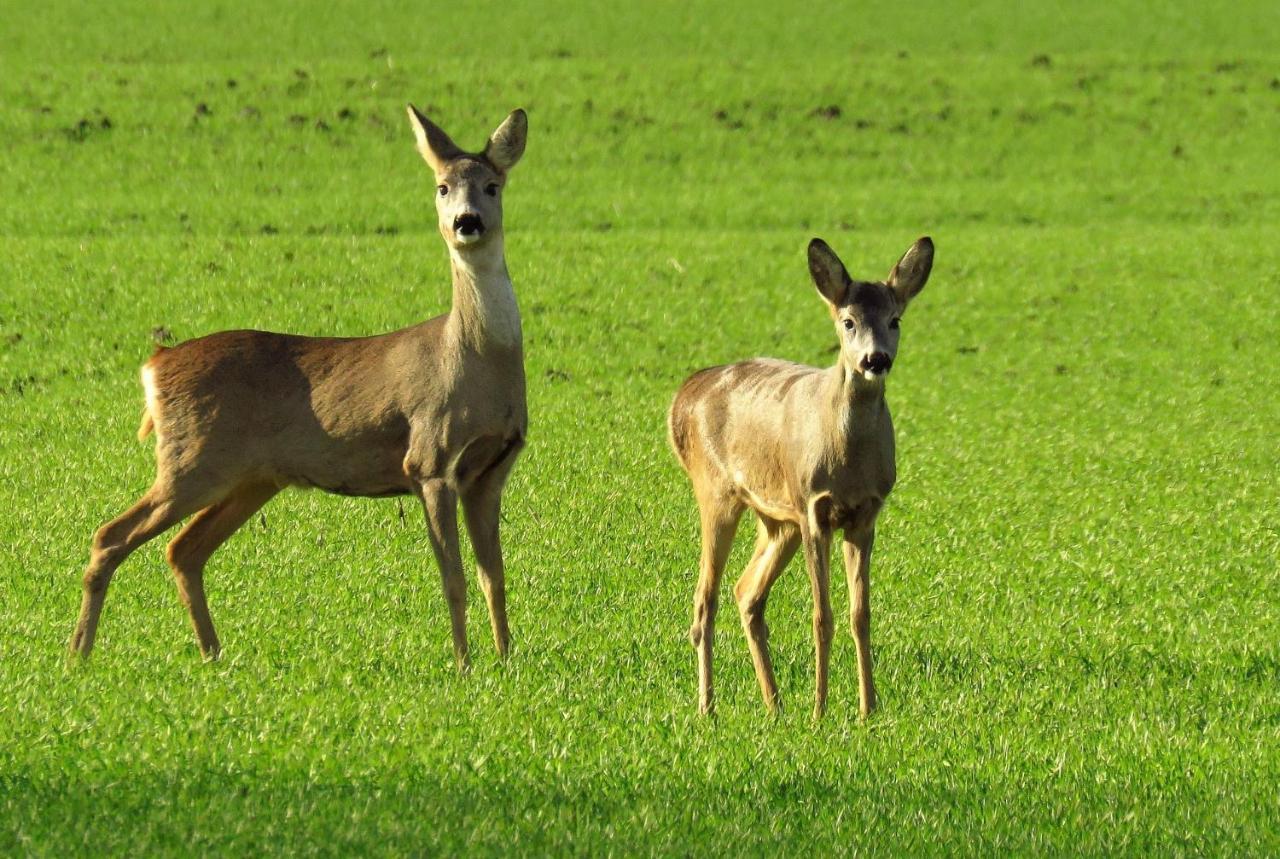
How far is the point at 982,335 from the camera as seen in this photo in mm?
22750

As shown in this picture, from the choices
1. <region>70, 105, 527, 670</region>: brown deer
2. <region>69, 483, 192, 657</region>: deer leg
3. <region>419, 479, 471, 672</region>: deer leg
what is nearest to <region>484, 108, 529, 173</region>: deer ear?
<region>70, 105, 527, 670</region>: brown deer

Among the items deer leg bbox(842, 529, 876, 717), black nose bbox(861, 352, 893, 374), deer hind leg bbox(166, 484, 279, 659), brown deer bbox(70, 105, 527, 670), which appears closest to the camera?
black nose bbox(861, 352, 893, 374)

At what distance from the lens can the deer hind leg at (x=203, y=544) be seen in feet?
32.9

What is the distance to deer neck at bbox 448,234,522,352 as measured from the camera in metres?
9.74

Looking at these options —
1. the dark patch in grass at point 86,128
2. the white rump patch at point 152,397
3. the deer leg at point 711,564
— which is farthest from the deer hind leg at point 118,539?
the dark patch in grass at point 86,128

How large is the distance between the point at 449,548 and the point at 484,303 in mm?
1221

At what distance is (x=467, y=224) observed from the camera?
31.0ft

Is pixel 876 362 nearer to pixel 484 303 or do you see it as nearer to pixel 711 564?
pixel 711 564

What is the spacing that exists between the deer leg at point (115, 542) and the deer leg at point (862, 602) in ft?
11.1

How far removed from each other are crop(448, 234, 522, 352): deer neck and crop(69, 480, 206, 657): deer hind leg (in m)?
1.63

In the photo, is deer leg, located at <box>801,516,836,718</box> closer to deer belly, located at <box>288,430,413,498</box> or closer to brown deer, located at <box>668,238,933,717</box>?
brown deer, located at <box>668,238,933,717</box>

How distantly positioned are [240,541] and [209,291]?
9862 millimetres

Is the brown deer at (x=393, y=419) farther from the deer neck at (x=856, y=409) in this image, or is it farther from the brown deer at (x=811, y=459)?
the deer neck at (x=856, y=409)

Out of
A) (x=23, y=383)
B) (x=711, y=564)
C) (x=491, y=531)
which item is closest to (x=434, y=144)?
(x=491, y=531)
